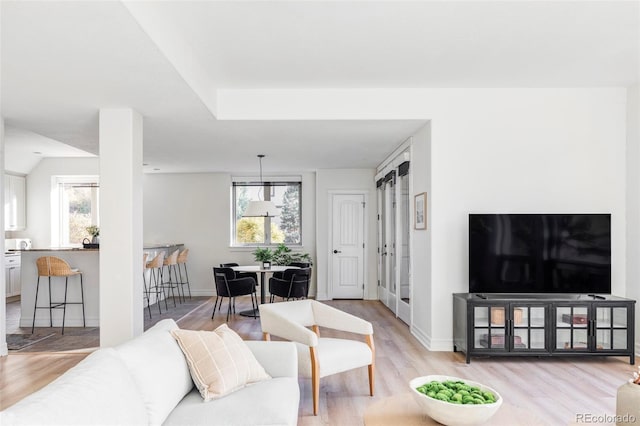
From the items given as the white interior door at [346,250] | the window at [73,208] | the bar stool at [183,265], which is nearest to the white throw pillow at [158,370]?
the bar stool at [183,265]

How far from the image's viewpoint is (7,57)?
3104mm

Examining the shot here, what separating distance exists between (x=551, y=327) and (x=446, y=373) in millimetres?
1159

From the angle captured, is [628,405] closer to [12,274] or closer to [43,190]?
[12,274]

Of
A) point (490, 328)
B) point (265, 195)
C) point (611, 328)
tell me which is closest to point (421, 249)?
point (490, 328)

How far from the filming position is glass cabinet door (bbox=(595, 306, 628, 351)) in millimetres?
4367

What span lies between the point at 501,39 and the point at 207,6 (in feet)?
7.30

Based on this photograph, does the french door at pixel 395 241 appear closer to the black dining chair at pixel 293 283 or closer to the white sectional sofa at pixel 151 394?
the black dining chair at pixel 293 283

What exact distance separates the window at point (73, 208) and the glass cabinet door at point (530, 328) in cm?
803

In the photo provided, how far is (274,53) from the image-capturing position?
3.83 meters

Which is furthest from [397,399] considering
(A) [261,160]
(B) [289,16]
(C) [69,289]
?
(A) [261,160]

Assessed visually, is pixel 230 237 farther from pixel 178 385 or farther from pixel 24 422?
pixel 24 422

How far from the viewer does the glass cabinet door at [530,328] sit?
4.38m

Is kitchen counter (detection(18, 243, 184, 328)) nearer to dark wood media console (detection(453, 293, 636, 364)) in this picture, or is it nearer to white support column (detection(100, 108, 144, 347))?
white support column (detection(100, 108, 144, 347))

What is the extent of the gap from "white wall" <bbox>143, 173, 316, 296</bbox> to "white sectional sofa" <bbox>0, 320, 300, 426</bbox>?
6.40 m
